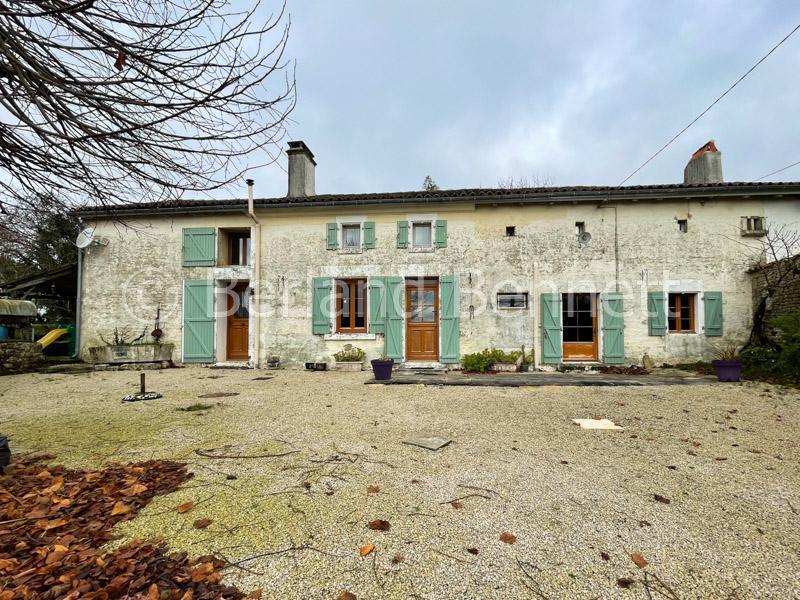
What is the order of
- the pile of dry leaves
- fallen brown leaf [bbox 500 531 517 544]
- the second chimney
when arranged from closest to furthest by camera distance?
the pile of dry leaves < fallen brown leaf [bbox 500 531 517 544] < the second chimney

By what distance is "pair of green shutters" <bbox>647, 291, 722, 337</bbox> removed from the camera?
25.5 feet

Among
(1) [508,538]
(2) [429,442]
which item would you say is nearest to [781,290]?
(2) [429,442]

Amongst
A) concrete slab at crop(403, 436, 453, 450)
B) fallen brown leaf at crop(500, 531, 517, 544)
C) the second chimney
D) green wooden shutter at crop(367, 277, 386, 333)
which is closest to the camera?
fallen brown leaf at crop(500, 531, 517, 544)

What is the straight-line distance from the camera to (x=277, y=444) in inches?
125

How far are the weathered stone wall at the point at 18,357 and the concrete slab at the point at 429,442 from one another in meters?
9.59

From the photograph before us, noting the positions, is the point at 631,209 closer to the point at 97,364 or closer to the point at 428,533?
the point at 428,533

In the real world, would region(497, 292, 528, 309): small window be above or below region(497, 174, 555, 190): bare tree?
below

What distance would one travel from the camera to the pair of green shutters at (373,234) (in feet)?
27.6

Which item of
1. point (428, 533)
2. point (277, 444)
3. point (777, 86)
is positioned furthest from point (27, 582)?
point (777, 86)

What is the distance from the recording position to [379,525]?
6.13 feet

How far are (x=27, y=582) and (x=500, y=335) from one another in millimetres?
7756

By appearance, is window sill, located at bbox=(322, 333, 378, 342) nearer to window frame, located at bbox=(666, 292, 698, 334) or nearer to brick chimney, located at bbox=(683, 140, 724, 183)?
window frame, located at bbox=(666, 292, 698, 334)

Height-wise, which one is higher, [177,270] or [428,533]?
[177,270]

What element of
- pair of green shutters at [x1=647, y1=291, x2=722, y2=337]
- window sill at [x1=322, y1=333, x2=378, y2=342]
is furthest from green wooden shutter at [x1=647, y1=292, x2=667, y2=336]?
window sill at [x1=322, y1=333, x2=378, y2=342]
